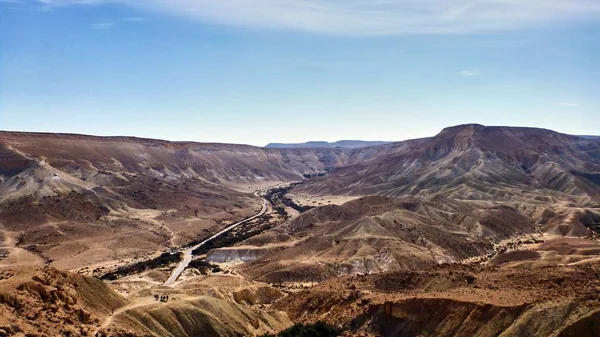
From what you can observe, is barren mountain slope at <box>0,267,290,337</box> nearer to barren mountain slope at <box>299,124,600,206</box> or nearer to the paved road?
the paved road

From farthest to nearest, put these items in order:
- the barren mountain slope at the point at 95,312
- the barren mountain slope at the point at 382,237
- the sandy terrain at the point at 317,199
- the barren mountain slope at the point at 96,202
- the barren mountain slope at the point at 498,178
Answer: the sandy terrain at the point at 317,199, the barren mountain slope at the point at 498,178, the barren mountain slope at the point at 96,202, the barren mountain slope at the point at 382,237, the barren mountain slope at the point at 95,312

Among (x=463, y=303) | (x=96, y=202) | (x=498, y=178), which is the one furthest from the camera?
(x=498, y=178)

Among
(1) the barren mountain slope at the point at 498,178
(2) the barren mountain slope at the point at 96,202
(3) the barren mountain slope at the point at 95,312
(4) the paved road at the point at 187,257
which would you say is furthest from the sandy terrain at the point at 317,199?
(3) the barren mountain slope at the point at 95,312

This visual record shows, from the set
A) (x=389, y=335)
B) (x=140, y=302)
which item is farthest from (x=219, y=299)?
(x=389, y=335)

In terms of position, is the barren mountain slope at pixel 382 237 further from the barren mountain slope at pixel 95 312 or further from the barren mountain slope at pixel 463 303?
the barren mountain slope at pixel 95 312

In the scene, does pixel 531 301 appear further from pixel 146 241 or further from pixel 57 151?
pixel 57 151

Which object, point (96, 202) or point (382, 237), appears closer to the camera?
point (382, 237)

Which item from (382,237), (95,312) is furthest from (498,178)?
(95,312)

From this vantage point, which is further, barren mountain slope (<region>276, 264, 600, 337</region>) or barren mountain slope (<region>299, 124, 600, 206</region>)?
barren mountain slope (<region>299, 124, 600, 206</region>)

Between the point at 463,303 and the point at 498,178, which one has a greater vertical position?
the point at 498,178

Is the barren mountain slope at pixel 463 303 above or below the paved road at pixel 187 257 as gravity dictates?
above

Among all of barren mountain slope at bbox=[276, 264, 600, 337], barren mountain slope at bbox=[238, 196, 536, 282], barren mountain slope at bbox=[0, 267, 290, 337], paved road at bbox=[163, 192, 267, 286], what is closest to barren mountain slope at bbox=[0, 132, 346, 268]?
paved road at bbox=[163, 192, 267, 286]

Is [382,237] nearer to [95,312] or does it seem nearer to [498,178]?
[95,312]
